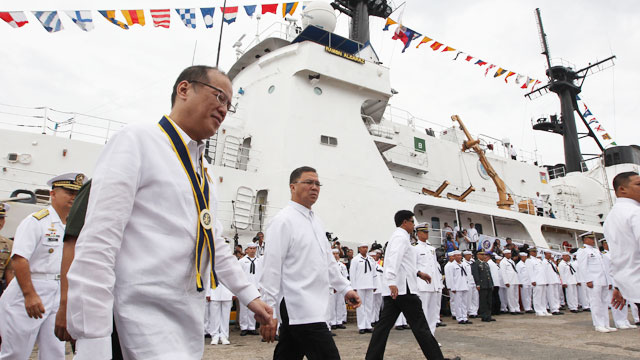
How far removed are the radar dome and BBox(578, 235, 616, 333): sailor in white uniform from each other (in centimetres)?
1031

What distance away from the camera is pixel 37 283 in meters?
2.97

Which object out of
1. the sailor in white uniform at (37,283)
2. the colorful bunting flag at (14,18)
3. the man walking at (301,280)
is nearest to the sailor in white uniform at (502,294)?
the man walking at (301,280)

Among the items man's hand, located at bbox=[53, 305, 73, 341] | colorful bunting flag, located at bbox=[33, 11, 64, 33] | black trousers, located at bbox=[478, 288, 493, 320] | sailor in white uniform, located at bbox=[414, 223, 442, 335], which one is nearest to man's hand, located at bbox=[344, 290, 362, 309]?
man's hand, located at bbox=[53, 305, 73, 341]

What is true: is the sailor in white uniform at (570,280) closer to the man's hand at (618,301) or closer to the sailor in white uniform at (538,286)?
the sailor in white uniform at (538,286)

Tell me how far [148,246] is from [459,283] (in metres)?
9.79

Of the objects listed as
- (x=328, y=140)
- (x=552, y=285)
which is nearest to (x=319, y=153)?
(x=328, y=140)

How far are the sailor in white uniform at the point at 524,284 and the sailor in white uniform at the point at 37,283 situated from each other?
11676mm

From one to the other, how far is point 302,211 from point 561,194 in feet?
79.0

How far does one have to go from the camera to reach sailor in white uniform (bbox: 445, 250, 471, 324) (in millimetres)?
9680

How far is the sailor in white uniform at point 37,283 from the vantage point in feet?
9.17

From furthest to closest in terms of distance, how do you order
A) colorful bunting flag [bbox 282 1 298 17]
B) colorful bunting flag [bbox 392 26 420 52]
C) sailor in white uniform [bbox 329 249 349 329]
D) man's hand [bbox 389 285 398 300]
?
colorful bunting flag [bbox 392 26 420 52] → colorful bunting flag [bbox 282 1 298 17] → sailor in white uniform [bbox 329 249 349 329] → man's hand [bbox 389 285 398 300]

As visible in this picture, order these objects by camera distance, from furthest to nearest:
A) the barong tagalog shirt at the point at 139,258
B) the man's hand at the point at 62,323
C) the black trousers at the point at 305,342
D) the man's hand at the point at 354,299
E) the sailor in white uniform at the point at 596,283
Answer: the sailor in white uniform at the point at 596,283, the man's hand at the point at 354,299, the black trousers at the point at 305,342, the man's hand at the point at 62,323, the barong tagalog shirt at the point at 139,258

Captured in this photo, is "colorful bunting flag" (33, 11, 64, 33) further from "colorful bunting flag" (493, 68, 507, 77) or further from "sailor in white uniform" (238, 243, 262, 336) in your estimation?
"colorful bunting flag" (493, 68, 507, 77)

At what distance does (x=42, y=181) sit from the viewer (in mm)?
8531
